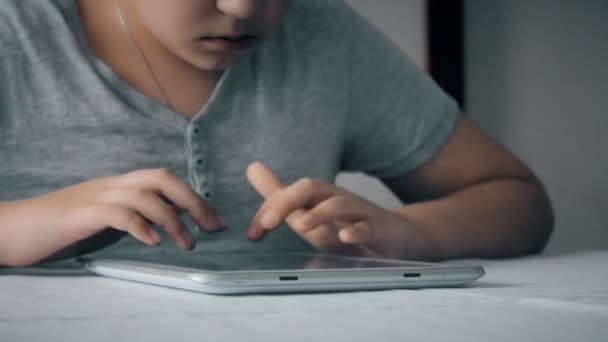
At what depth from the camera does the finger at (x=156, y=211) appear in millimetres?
596

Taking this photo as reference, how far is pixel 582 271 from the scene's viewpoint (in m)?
0.67

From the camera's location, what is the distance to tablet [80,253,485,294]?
1.57 ft

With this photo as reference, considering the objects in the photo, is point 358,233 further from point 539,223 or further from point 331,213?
point 539,223

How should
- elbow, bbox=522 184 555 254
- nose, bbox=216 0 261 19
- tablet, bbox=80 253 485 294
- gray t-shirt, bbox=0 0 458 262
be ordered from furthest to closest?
elbow, bbox=522 184 555 254
gray t-shirt, bbox=0 0 458 262
nose, bbox=216 0 261 19
tablet, bbox=80 253 485 294

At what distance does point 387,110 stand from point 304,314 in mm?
634

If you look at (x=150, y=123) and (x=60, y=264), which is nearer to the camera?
(x=60, y=264)

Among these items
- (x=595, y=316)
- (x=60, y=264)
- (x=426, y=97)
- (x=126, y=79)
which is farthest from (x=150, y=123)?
(x=595, y=316)

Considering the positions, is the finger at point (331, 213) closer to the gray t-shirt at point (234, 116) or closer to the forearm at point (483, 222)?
the forearm at point (483, 222)

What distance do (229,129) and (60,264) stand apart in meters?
0.24

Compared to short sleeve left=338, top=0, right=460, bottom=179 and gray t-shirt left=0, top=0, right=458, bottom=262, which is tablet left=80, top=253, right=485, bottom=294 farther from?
short sleeve left=338, top=0, right=460, bottom=179

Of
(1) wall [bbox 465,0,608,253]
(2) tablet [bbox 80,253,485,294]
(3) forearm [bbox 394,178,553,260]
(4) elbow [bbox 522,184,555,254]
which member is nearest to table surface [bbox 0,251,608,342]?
(2) tablet [bbox 80,253,485,294]

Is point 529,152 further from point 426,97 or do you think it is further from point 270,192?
point 270,192

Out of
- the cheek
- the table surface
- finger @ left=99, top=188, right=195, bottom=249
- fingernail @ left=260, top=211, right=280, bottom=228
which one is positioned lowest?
fingernail @ left=260, top=211, right=280, bottom=228

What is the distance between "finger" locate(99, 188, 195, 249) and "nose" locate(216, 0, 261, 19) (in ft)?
0.65
